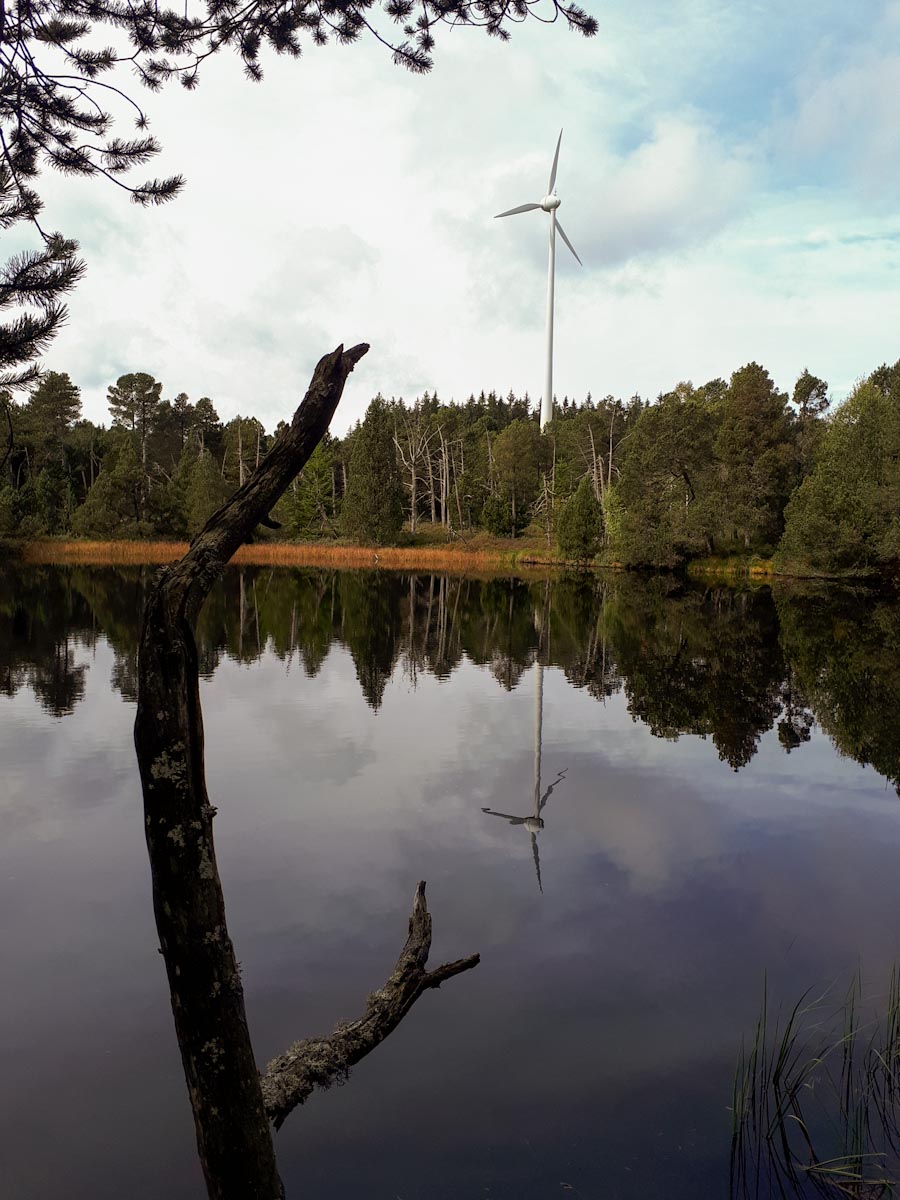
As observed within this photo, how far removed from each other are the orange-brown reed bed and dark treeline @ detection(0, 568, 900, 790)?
784 inches

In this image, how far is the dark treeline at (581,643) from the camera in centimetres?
1980

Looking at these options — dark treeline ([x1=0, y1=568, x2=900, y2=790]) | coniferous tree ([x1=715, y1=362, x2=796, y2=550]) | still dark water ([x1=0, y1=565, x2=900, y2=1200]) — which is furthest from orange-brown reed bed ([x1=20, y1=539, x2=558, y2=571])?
still dark water ([x1=0, y1=565, x2=900, y2=1200])

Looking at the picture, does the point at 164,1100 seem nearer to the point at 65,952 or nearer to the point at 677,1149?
the point at 65,952

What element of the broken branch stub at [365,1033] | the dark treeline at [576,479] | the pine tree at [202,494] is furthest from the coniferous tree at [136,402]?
the broken branch stub at [365,1033]

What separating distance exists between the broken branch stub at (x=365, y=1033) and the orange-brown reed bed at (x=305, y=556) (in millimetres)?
65110

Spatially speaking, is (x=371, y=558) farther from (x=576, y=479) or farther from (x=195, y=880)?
(x=195, y=880)

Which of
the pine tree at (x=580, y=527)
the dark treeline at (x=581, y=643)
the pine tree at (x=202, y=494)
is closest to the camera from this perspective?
the dark treeline at (x=581, y=643)

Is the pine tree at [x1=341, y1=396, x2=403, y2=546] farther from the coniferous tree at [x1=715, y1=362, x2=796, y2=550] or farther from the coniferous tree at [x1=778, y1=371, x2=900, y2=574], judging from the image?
the coniferous tree at [x1=778, y1=371, x2=900, y2=574]

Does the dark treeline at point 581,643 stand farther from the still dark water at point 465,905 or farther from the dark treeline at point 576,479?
the dark treeline at point 576,479

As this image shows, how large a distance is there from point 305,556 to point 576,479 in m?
40.6

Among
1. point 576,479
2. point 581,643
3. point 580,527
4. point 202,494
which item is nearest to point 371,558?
point 202,494

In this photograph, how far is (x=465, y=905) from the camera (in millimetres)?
9391

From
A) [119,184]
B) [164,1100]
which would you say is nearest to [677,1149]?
Result: [164,1100]

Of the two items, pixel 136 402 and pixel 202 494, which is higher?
pixel 136 402
